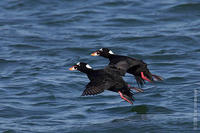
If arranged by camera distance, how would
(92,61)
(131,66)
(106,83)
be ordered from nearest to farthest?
(106,83) → (131,66) → (92,61)

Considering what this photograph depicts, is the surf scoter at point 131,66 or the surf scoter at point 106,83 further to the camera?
the surf scoter at point 131,66

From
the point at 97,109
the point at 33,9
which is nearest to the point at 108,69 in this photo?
the point at 97,109

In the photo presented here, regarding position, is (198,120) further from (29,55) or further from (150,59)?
(29,55)

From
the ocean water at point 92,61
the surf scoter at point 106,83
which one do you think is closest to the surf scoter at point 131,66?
the surf scoter at point 106,83

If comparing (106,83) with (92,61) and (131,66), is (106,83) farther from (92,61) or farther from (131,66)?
(92,61)

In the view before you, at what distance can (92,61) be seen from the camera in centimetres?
1594

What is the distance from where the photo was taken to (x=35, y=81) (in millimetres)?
14148

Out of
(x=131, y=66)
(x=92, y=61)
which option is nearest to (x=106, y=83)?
(x=131, y=66)

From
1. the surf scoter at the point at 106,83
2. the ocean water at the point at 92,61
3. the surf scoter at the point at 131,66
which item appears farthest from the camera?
the surf scoter at the point at 131,66

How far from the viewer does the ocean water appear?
35.7 feet

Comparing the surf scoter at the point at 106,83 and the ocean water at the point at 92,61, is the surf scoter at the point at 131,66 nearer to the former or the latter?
the surf scoter at the point at 106,83

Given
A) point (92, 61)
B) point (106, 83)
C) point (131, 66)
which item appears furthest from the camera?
point (92, 61)

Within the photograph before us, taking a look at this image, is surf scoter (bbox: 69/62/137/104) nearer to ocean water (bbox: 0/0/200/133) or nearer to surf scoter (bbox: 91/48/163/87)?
surf scoter (bbox: 91/48/163/87)

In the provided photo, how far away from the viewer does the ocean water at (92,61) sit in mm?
10883
